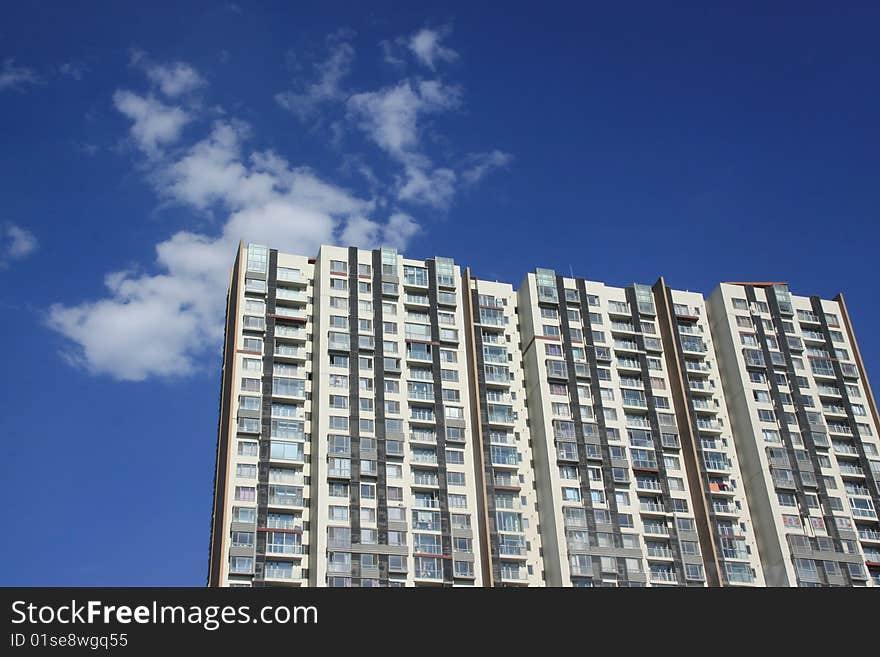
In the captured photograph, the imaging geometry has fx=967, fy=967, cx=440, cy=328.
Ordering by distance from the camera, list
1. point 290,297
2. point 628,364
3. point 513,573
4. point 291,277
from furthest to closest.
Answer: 1. point 628,364
2. point 291,277
3. point 290,297
4. point 513,573

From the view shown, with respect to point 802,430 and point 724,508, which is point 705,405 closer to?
point 802,430

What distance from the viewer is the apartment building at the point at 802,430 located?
92875 millimetres

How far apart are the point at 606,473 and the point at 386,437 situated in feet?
71.5

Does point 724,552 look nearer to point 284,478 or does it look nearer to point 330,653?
point 284,478

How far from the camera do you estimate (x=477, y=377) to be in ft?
314

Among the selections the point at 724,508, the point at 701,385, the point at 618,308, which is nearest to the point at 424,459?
the point at 618,308

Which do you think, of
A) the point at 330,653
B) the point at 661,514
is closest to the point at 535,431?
the point at 661,514

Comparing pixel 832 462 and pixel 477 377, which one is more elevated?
pixel 477 377

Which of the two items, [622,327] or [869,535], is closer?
[869,535]

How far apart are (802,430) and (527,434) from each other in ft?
95.9

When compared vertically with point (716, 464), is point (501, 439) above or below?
above

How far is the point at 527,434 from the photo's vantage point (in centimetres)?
9625

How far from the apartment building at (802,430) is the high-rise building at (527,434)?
0.23 m

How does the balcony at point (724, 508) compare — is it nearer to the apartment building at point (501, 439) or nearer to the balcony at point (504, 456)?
the apartment building at point (501, 439)
